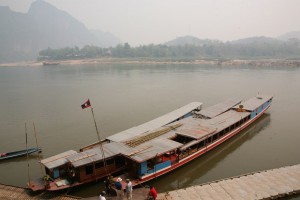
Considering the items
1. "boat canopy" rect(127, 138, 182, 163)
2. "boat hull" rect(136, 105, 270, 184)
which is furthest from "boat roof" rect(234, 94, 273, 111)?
"boat canopy" rect(127, 138, 182, 163)

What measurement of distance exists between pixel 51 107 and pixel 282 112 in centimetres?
4047

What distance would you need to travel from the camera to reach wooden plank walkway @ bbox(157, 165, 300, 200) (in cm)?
1819

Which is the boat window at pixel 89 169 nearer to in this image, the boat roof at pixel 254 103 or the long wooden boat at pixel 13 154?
the long wooden boat at pixel 13 154

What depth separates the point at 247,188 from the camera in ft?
62.9

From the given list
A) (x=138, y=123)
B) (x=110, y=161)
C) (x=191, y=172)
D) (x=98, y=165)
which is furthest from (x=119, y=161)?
(x=138, y=123)

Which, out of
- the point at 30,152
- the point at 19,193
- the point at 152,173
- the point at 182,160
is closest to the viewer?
the point at 19,193

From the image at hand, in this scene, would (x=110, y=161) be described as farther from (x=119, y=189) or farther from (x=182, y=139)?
(x=182, y=139)

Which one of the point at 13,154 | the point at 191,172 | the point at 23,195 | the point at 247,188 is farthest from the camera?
the point at 13,154

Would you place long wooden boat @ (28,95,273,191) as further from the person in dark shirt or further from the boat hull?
the person in dark shirt

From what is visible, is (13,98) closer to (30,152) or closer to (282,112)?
(30,152)

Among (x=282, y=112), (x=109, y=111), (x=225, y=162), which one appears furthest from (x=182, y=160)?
(x=282, y=112)

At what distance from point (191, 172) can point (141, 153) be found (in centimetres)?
615

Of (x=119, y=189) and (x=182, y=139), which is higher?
(x=182, y=139)

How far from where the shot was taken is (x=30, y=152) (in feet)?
91.5
